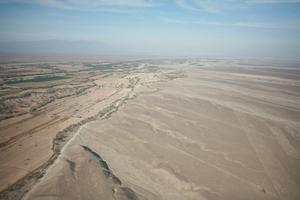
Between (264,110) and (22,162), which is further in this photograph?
(264,110)

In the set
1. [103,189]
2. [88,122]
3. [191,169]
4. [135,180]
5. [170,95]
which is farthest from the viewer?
[170,95]

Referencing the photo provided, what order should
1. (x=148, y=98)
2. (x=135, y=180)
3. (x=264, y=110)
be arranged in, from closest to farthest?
1. (x=135, y=180)
2. (x=264, y=110)
3. (x=148, y=98)

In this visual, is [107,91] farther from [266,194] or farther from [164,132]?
[266,194]

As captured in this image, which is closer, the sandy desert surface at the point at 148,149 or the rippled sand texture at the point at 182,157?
the rippled sand texture at the point at 182,157

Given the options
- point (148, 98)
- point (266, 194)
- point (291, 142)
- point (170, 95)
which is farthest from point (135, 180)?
point (170, 95)
